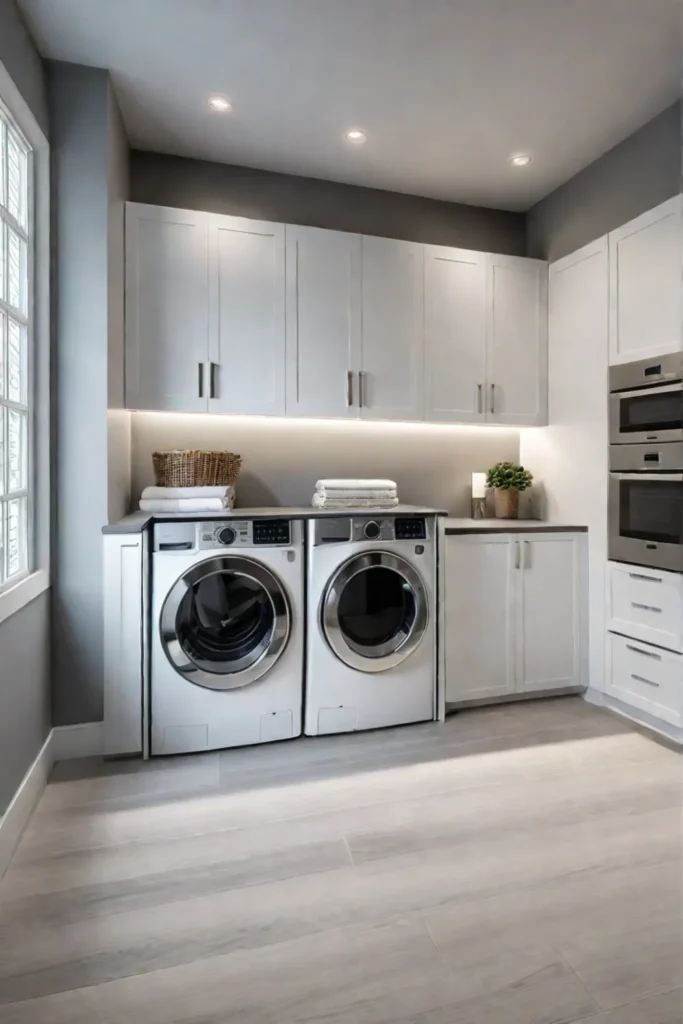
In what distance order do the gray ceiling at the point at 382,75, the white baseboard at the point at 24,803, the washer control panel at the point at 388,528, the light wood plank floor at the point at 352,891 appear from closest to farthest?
the light wood plank floor at the point at 352,891 < the white baseboard at the point at 24,803 < the gray ceiling at the point at 382,75 < the washer control panel at the point at 388,528

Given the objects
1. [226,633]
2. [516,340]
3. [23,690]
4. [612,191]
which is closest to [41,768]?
[23,690]

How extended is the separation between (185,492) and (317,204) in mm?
1843

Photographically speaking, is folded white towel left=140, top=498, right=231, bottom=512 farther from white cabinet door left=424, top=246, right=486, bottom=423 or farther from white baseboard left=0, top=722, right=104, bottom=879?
white cabinet door left=424, top=246, right=486, bottom=423

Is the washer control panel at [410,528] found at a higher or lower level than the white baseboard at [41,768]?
higher

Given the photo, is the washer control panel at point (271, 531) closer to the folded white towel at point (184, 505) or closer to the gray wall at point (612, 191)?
the folded white towel at point (184, 505)

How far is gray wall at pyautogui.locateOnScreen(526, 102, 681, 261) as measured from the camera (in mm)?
2621

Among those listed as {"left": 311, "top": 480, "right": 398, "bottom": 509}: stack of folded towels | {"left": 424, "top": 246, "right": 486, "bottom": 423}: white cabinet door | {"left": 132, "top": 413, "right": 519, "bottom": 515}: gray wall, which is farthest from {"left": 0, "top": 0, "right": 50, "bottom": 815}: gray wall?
{"left": 424, "top": 246, "right": 486, "bottom": 423}: white cabinet door

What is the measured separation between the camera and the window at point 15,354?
187 cm

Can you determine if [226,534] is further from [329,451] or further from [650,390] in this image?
[650,390]

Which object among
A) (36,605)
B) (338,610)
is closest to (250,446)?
(338,610)

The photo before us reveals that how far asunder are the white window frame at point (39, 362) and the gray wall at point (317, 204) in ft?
2.63

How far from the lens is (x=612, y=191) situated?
2922 millimetres

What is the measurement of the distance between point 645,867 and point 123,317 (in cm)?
287

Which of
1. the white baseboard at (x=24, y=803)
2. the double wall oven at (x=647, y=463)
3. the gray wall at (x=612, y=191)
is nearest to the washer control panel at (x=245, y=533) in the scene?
the white baseboard at (x=24, y=803)
